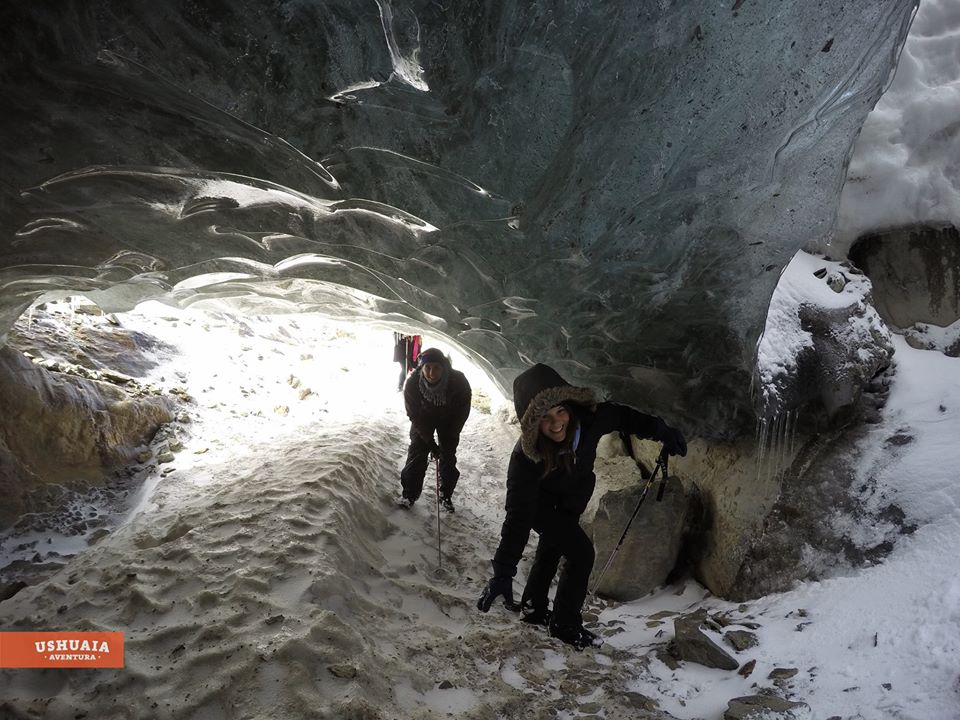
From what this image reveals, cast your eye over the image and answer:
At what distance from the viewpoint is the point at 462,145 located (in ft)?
8.53

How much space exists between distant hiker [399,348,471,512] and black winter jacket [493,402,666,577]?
1.69 m

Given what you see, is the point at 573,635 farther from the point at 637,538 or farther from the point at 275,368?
the point at 275,368

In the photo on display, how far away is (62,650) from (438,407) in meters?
3.06

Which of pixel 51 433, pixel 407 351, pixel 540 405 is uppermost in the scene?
pixel 407 351

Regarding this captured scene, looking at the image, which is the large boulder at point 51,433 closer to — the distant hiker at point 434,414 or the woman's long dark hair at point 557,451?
the distant hiker at point 434,414

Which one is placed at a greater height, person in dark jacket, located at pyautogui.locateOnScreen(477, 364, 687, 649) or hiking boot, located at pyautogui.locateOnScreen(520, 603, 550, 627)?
person in dark jacket, located at pyautogui.locateOnScreen(477, 364, 687, 649)

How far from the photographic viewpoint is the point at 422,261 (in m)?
3.46

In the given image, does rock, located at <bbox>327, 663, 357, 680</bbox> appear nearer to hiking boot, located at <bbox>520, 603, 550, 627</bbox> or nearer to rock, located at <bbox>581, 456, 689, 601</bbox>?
hiking boot, located at <bbox>520, 603, 550, 627</bbox>

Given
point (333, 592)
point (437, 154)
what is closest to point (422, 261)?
point (437, 154)

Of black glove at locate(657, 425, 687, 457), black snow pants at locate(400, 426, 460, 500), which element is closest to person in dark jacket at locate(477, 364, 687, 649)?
black glove at locate(657, 425, 687, 457)

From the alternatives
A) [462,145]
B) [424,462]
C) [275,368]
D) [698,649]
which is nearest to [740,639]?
[698,649]

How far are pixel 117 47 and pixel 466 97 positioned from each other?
148 cm

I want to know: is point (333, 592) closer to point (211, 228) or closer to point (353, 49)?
point (211, 228)

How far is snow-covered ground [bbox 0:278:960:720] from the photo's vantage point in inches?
95.1
